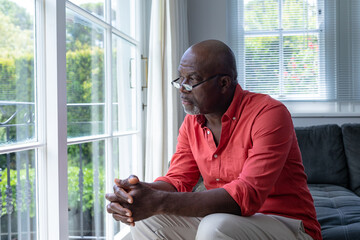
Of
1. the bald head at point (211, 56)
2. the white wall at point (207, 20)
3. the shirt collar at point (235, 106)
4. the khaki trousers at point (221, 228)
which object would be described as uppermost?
the white wall at point (207, 20)

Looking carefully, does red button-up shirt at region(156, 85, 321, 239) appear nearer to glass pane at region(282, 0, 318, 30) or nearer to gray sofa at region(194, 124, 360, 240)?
gray sofa at region(194, 124, 360, 240)

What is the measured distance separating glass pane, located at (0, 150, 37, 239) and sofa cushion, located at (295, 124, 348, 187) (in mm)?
1947

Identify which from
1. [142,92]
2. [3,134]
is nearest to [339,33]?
[142,92]

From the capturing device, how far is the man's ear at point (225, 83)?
169cm

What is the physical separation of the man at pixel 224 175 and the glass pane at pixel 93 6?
3.04 feet

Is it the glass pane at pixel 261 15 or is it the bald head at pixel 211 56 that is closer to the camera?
the bald head at pixel 211 56

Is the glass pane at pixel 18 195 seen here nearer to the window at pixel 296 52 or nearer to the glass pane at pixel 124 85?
the glass pane at pixel 124 85

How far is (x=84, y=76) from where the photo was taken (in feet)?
7.83

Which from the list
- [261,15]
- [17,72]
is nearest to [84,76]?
[17,72]

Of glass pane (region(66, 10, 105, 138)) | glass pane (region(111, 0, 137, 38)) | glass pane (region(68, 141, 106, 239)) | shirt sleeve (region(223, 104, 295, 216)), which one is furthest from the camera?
glass pane (region(111, 0, 137, 38))

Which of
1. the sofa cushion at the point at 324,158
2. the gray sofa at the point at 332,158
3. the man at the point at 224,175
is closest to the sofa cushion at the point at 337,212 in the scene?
the gray sofa at the point at 332,158

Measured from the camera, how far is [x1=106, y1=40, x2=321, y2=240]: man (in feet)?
4.50

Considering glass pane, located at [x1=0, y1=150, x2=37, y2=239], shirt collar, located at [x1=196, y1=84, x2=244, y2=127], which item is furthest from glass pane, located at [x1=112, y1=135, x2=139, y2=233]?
shirt collar, located at [x1=196, y1=84, x2=244, y2=127]

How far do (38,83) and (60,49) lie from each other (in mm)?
185
